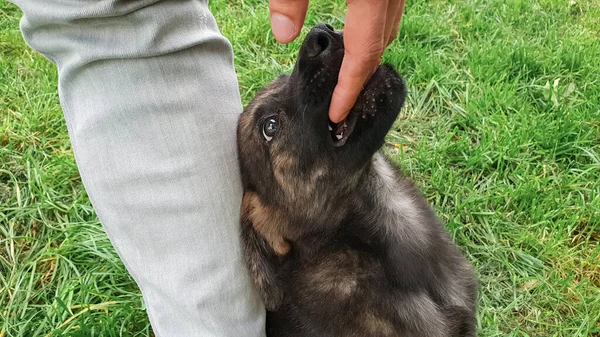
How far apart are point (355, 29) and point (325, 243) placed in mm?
1169

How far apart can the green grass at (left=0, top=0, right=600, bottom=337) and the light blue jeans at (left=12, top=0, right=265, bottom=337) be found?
0.78 m

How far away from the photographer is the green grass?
3.10 meters

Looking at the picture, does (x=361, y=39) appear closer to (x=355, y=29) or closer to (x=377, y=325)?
(x=355, y=29)

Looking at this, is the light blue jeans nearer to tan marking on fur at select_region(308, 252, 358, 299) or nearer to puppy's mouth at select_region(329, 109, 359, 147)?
tan marking on fur at select_region(308, 252, 358, 299)

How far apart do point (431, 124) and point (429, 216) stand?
1.33m

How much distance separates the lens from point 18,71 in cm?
436

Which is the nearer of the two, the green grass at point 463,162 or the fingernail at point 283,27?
the fingernail at point 283,27

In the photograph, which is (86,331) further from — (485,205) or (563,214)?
(563,214)

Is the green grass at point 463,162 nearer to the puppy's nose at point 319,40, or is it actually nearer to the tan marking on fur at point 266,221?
the tan marking on fur at point 266,221

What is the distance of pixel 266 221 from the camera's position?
2.56 meters

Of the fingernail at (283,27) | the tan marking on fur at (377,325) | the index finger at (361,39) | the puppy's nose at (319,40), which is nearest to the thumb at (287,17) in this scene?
the fingernail at (283,27)

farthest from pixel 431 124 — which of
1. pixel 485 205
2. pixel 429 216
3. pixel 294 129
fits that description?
pixel 294 129

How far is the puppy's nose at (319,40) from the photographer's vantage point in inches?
86.3

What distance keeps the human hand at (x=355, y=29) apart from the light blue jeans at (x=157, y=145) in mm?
654
